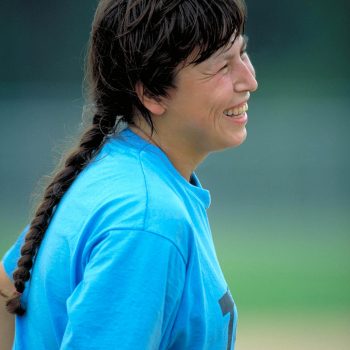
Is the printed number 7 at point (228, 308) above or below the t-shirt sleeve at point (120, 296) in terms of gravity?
below

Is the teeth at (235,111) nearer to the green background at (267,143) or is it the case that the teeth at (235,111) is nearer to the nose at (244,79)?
the nose at (244,79)

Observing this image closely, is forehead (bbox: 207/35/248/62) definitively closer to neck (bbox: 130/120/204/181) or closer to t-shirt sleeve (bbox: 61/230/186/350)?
neck (bbox: 130/120/204/181)

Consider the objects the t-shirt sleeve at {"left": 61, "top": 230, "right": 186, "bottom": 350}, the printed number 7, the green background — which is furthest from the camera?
the green background

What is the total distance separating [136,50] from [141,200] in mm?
293

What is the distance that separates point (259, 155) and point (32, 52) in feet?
3.34

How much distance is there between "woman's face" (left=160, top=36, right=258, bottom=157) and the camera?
4.30 feet

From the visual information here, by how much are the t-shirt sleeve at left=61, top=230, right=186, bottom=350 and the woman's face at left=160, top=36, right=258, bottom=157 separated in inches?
Answer: 11.7

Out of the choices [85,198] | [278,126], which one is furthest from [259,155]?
[85,198]

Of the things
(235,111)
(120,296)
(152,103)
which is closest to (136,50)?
(152,103)

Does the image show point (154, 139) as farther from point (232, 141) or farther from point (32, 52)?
point (32, 52)

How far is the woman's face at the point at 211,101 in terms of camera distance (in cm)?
131

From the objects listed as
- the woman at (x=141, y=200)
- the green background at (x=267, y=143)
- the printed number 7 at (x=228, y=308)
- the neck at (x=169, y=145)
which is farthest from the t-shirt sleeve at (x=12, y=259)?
the green background at (x=267, y=143)

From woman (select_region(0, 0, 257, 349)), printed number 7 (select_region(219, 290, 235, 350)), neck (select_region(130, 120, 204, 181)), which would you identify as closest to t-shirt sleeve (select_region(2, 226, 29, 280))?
woman (select_region(0, 0, 257, 349))

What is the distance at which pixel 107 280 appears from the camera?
1.08 metres
